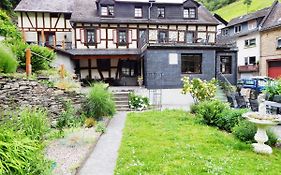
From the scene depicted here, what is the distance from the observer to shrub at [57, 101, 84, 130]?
348 inches

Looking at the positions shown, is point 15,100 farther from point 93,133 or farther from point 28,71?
point 93,133

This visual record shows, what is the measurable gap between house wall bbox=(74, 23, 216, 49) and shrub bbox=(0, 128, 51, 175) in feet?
53.1

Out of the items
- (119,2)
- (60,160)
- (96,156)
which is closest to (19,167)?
(60,160)

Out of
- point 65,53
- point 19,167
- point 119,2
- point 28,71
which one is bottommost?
point 19,167

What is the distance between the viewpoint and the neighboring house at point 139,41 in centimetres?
1791

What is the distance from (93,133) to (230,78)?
13.7 meters

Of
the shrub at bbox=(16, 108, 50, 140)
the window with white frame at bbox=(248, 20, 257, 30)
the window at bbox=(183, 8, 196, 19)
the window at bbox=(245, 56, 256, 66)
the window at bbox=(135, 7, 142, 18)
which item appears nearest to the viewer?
the shrub at bbox=(16, 108, 50, 140)

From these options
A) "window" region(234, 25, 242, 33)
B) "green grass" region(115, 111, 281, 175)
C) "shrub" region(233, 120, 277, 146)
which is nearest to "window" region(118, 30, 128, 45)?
"green grass" region(115, 111, 281, 175)

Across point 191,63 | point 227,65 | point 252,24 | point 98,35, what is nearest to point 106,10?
point 98,35

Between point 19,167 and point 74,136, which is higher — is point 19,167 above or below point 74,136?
above

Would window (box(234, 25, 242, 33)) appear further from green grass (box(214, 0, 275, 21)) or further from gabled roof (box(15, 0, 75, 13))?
gabled roof (box(15, 0, 75, 13))

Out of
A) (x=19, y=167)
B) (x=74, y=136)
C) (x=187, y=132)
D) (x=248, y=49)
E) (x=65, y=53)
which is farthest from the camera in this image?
(x=248, y=49)

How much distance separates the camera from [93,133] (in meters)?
7.92

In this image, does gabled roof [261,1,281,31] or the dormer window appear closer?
the dormer window
